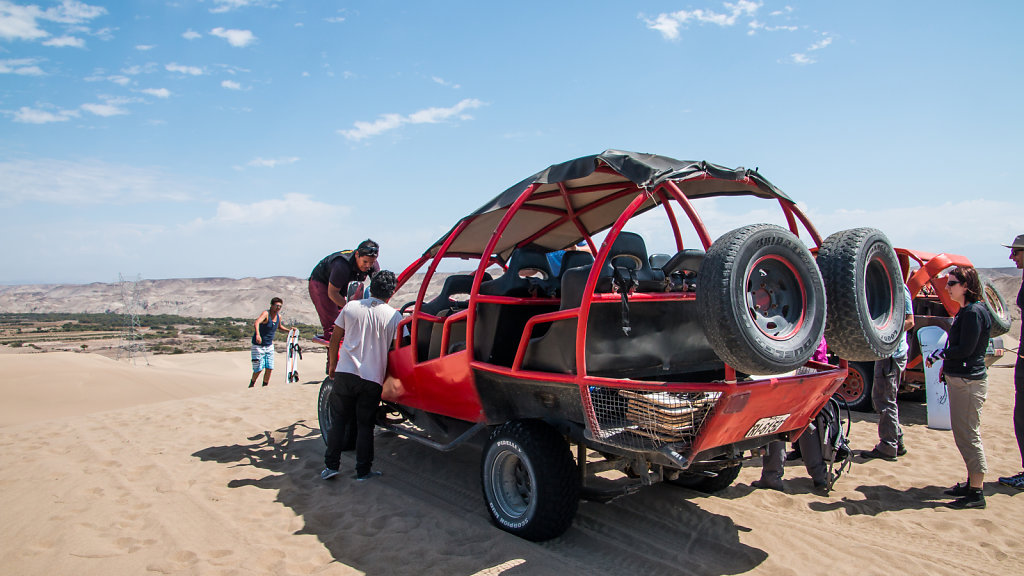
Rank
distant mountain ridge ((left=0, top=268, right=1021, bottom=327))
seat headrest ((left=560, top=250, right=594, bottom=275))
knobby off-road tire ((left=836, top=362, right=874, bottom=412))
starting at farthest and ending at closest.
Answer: distant mountain ridge ((left=0, top=268, right=1021, bottom=327)), knobby off-road tire ((left=836, top=362, right=874, bottom=412)), seat headrest ((left=560, top=250, right=594, bottom=275))

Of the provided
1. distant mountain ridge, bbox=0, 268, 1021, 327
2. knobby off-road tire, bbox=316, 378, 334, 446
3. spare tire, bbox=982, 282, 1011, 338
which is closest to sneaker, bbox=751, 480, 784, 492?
spare tire, bbox=982, 282, 1011, 338

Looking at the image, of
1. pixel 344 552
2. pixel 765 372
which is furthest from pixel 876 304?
pixel 344 552

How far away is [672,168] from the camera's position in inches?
146

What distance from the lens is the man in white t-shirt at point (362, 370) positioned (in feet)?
18.0

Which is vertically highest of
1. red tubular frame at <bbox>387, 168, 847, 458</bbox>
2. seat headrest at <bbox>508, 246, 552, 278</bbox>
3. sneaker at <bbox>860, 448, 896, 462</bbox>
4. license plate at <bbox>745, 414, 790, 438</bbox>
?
seat headrest at <bbox>508, 246, 552, 278</bbox>

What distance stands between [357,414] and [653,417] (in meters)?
3.13

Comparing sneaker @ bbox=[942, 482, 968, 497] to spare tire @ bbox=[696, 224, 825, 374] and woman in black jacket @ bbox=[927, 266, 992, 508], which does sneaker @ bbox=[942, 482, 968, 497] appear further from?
spare tire @ bbox=[696, 224, 825, 374]

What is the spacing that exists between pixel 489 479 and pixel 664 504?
1.55 meters

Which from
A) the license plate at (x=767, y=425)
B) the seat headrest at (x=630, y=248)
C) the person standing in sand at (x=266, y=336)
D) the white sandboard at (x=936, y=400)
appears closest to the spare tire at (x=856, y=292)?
the license plate at (x=767, y=425)

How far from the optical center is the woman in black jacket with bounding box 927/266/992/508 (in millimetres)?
4906

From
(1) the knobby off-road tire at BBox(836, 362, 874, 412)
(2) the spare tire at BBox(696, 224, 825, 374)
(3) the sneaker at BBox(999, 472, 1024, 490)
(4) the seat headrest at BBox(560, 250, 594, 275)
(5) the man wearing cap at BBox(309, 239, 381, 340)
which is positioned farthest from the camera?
(1) the knobby off-road tire at BBox(836, 362, 874, 412)

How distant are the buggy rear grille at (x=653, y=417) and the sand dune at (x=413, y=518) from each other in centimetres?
91

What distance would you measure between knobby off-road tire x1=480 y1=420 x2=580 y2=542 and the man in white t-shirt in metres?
1.60

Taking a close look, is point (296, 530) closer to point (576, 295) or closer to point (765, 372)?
point (576, 295)
